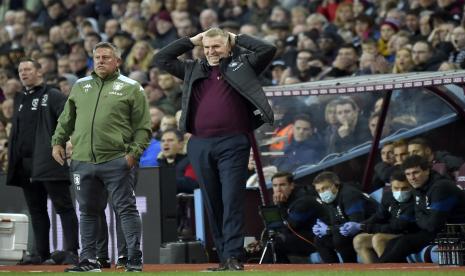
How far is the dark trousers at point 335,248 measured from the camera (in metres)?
14.3

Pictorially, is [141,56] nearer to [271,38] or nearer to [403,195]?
[271,38]

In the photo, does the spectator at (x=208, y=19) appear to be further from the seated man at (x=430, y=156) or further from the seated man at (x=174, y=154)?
the seated man at (x=430, y=156)

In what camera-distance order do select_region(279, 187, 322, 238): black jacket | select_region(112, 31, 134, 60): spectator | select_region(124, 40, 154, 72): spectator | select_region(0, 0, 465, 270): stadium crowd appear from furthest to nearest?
1. select_region(112, 31, 134, 60): spectator
2. select_region(124, 40, 154, 72): spectator
3. select_region(0, 0, 465, 270): stadium crowd
4. select_region(279, 187, 322, 238): black jacket

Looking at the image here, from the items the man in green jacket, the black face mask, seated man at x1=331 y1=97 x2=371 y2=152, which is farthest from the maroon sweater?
the black face mask

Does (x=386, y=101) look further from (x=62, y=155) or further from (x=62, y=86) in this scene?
(x=62, y=86)

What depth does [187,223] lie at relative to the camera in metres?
16.3

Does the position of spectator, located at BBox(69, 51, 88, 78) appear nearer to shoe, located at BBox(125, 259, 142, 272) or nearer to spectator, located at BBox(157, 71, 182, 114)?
spectator, located at BBox(157, 71, 182, 114)

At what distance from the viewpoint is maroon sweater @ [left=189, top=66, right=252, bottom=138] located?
12.0 meters

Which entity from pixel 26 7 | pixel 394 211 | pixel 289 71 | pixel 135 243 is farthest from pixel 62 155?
pixel 26 7

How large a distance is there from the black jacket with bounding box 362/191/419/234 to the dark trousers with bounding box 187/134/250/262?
228 cm

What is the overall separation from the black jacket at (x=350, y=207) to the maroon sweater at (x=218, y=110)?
2.64 m

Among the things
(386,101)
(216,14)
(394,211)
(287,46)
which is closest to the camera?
(394,211)

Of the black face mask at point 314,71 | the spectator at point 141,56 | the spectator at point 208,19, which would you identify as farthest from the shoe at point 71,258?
the spectator at point 208,19

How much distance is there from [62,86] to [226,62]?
29.4ft
